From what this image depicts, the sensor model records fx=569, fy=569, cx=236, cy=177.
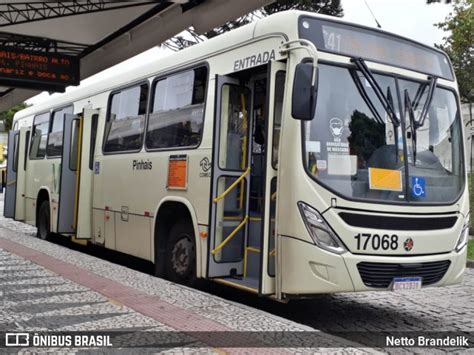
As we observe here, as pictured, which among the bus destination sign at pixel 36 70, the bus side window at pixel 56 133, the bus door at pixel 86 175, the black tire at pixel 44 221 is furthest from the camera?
the bus destination sign at pixel 36 70

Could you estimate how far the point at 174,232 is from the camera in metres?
7.49

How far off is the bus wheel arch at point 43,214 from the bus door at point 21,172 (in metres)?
1.19

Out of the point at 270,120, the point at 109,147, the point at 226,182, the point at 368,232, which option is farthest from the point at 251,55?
the point at 109,147

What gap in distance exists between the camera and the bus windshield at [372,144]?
5527 mm

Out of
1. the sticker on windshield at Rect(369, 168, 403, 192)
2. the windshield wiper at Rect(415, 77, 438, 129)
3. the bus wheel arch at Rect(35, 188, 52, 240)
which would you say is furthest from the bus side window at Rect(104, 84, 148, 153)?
the windshield wiper at Rect(415, 77, 438, 129)

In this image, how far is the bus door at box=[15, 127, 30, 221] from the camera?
1351cm

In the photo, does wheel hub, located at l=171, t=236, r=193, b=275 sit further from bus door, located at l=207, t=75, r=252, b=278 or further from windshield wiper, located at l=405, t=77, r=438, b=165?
windshield wiper, located at l=405, t=77, r=438, b=165

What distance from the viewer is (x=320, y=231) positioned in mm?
5363

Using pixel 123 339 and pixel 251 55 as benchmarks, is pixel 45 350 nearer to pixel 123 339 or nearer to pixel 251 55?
pixel 123 339

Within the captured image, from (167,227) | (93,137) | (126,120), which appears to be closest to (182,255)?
(167,227)

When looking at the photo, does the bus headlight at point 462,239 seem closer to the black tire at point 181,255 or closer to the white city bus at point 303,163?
the white city bus at point 303,163

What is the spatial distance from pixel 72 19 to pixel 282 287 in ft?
37.4

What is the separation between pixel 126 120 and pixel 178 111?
1.71 meters

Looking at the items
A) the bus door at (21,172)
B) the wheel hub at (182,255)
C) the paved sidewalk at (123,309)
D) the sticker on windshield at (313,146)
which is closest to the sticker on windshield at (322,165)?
the sticker on windshield at (313,146)
